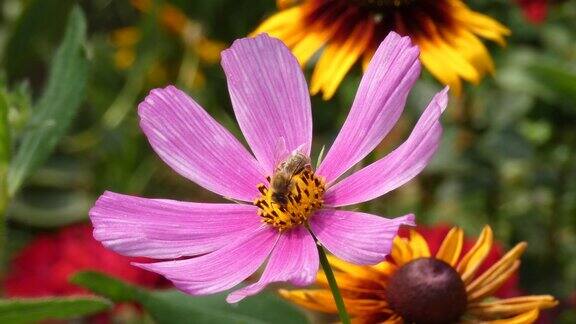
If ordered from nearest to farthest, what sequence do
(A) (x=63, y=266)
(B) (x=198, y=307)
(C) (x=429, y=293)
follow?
(C) (x=429, y=293), (B) (x=198, y=307), (A) (x=63, y=266)

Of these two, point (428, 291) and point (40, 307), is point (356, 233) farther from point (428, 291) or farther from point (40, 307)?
point (40, 307)

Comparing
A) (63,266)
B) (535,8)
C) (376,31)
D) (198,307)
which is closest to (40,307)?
(198,307)

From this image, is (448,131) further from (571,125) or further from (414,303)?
(414,303)

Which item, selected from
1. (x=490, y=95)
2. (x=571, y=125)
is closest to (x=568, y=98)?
(x=571, y=125)

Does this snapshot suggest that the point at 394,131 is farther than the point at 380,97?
Yes

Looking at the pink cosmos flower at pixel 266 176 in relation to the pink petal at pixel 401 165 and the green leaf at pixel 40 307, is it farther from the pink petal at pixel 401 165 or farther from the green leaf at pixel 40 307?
the green leaf at pixel 40 307

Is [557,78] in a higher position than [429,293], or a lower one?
higher

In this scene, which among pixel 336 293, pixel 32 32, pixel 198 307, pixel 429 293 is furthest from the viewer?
pixel 32 32
